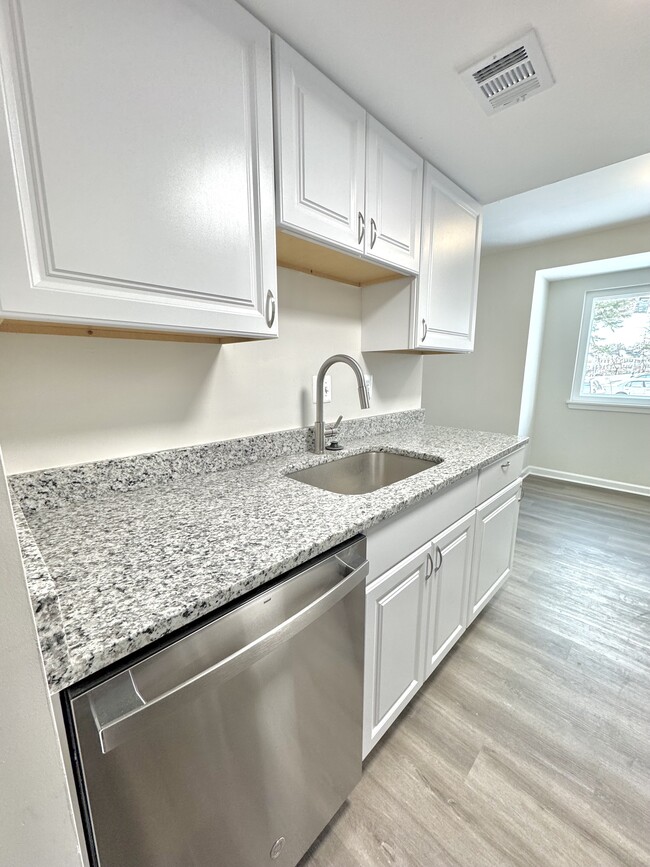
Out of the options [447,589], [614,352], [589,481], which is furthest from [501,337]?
[447,589]

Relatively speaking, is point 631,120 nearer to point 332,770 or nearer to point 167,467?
point 167,467

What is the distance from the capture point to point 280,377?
143cm

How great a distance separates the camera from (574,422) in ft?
12.5

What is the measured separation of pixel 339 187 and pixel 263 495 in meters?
0.99

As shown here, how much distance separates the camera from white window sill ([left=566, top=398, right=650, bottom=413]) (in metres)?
3.40

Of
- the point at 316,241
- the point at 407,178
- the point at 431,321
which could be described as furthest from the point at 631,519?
the point at 316,241

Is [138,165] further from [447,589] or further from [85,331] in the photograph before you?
[447,589]

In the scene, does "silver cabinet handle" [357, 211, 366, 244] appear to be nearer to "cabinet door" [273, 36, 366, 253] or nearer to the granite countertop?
"cabinet door" [273, 36, 366, 253]

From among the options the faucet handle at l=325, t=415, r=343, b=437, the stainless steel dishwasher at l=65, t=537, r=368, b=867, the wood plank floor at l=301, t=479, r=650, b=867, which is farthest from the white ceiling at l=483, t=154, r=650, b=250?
the stainless steel dishwasher at l=65, t=537, r=368, b=867

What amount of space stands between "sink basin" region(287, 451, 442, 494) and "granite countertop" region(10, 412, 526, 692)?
0.14 meters

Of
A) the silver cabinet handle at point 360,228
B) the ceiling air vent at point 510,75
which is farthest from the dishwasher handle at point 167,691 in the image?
the ceiling air vent at point 510,75

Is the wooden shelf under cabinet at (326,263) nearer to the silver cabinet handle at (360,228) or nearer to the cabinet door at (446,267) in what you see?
the silver cabinet handle at (360,228)

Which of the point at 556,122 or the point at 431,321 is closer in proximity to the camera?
the point at 556,122

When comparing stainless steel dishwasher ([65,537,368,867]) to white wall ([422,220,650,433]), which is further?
white wall ([422,220,650,433])
